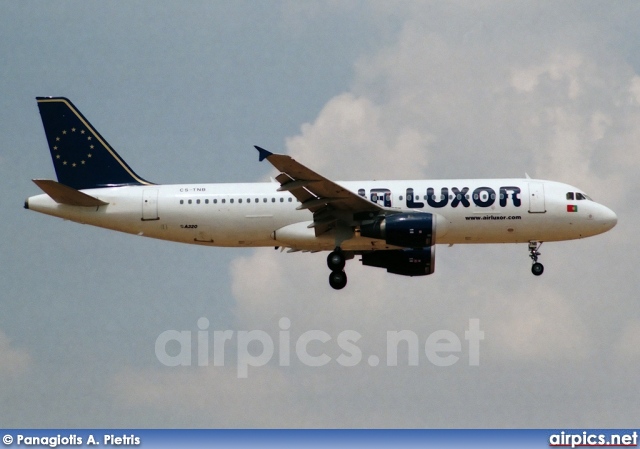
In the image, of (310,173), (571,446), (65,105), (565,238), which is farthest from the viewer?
(65,105)

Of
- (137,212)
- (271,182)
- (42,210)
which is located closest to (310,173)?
(271,182)

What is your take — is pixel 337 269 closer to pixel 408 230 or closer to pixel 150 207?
pixel 408 230

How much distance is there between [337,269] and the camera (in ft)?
201

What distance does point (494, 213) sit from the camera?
2388 inches

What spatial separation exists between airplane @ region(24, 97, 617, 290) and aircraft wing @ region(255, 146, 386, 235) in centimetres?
5

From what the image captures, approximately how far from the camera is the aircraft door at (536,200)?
60.9m

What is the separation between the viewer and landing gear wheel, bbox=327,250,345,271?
61.1 metres

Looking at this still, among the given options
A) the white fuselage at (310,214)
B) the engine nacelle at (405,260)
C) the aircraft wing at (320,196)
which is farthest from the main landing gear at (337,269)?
the engine nacelle at (405,260)

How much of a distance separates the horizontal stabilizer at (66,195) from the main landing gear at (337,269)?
36.6ft

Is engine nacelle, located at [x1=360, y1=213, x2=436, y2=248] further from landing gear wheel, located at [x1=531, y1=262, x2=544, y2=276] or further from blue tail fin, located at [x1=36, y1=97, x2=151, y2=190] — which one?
blue tail fin, located at [x1=36, y1=97, x2=151, y2=190]

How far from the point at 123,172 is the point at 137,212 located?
307cm

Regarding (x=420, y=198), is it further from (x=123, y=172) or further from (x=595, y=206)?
(x=123, y=172)

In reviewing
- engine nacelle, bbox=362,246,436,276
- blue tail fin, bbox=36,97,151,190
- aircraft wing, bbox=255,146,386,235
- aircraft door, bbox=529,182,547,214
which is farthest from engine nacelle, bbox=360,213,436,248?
blue tail fin, bbox=36,97,151,190

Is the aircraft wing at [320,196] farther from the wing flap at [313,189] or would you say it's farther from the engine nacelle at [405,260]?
the engine nacelle at [405,260]
